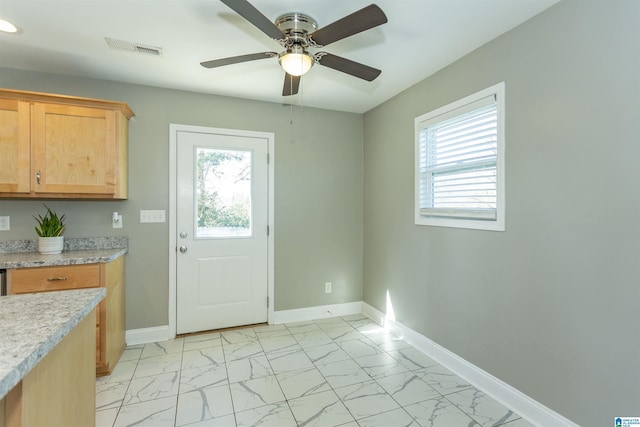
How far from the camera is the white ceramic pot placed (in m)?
2.46

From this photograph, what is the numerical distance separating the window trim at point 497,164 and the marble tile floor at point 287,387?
1190 millimetres

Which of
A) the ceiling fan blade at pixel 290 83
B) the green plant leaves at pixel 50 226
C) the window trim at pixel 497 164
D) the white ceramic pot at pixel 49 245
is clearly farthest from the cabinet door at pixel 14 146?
the window trim at pixel 497 164

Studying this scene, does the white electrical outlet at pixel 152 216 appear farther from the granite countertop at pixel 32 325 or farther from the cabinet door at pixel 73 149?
the granite countertop at pixel 32 325

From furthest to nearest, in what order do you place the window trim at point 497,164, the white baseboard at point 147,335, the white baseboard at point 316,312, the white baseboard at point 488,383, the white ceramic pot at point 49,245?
the white baseboard at point 316,312, the white baseboard at point 147,335, the white ceramic pot at point 49,245, the window trim at point 497,164, the white baseboard at point 488,383

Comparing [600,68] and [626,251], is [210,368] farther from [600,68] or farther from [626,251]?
[600,68]

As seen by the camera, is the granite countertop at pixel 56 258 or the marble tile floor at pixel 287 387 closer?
the marble tile floor at pixel 287 387

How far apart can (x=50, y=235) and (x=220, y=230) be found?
4.47ft

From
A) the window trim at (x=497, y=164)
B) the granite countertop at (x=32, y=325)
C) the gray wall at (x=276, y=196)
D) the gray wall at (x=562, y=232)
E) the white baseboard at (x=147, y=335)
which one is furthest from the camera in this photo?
the white baseboard at (x=147, y=335)

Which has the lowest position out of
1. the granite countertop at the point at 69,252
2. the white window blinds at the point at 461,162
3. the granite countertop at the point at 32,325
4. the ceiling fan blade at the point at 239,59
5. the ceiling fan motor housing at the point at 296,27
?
Answer: the granite countertop at the point at 32,325

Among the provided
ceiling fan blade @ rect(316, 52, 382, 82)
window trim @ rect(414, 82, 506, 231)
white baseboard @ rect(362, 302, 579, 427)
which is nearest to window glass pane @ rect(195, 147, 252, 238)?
ceiling fan blade @ rect(316, 52, 382, 82)

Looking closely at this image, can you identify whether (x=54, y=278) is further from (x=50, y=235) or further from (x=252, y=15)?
(x=252, y=15)

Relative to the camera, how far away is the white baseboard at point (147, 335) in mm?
2902

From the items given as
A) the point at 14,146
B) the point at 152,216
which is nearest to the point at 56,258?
the point at 152,216

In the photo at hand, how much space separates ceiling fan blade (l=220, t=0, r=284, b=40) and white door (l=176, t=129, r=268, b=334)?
1.76m
